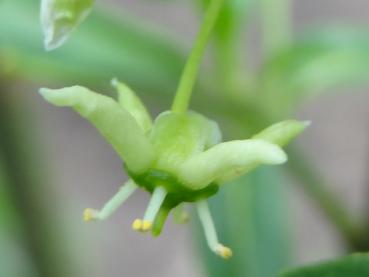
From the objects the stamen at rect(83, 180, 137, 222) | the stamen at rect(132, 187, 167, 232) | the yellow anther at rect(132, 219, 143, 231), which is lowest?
the yellow anther at rect(132, 219, 143, 231)

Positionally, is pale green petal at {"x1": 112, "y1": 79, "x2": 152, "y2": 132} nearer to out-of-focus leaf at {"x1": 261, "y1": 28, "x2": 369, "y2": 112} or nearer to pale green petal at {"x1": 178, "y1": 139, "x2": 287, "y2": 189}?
pale green petal at {"x1": 178, "y1": 139, "x2": 287, "y2": 189}

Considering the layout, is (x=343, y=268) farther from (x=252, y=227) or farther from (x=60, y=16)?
(x=252, y=227)

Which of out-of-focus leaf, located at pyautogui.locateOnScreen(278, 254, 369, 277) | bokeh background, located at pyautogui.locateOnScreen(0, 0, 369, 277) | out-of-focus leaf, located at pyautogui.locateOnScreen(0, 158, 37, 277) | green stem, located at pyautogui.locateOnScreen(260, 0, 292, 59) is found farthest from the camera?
bokeh background, located at pyautogui.locateOnScreen(0, 0, 369, 277)

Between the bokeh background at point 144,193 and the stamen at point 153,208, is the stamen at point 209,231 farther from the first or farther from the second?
the bokeh background at point 144,193

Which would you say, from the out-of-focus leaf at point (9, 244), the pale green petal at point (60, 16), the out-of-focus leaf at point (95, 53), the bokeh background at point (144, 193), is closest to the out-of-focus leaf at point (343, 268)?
the pale green petal at point (60, 16)

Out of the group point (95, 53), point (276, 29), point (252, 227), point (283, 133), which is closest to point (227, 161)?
point (283, 133)

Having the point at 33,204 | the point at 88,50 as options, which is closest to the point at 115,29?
the point at 88,50

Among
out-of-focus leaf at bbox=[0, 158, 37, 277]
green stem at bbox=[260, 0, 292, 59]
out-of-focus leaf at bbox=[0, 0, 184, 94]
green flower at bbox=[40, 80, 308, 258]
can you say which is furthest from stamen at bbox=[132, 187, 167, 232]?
out-of-focus leaf at bbox=[0, 158, 37, 277]
